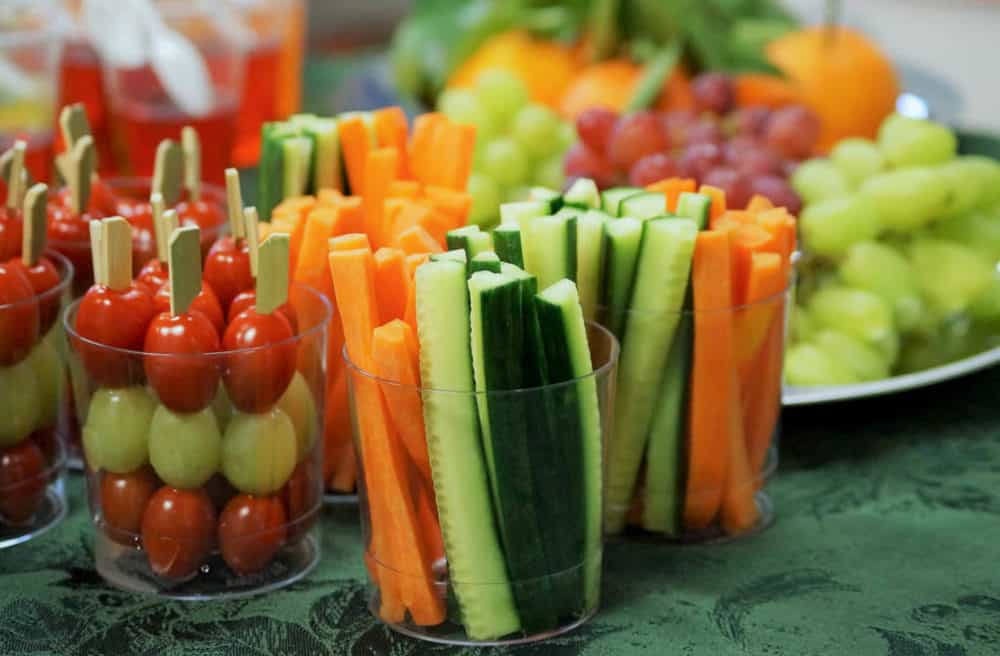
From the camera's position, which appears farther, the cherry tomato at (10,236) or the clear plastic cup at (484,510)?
the cherry tomato at (10,236)

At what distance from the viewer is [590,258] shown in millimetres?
896

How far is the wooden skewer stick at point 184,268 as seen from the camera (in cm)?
82

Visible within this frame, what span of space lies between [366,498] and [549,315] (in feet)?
0.59

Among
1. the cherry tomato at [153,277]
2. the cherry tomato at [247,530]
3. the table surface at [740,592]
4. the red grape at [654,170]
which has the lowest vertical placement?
the table surface at [740,592]

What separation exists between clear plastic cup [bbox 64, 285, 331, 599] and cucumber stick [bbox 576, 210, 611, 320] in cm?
17

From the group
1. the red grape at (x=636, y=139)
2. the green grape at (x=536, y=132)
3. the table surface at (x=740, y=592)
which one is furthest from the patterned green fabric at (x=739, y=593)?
the green grape at (x=536, y=132)

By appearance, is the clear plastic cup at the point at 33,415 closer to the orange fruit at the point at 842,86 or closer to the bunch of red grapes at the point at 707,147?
the bunch of red grapes at the point at 707,147

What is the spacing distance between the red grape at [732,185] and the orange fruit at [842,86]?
0.55m

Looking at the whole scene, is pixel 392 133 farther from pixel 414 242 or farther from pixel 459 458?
pixel 459 458

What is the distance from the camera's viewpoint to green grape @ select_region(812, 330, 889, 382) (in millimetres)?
1107

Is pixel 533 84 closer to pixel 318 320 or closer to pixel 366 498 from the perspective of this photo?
pixel 318 320

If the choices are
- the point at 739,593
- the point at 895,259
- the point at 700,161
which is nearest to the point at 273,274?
the point at 739,593

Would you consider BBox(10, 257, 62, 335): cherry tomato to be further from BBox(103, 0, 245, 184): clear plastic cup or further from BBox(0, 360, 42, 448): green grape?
BBox(103, 0, 245, 184): clear plastic cup

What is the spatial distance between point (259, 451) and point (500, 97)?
0.61 m
